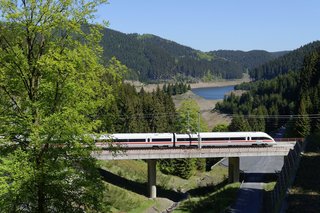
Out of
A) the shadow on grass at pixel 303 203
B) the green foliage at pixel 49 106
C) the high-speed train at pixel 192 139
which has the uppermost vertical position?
the green foliage at pixel 49 106

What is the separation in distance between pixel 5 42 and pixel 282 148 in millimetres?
49224

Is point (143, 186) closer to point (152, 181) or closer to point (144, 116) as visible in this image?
point (152, 181)

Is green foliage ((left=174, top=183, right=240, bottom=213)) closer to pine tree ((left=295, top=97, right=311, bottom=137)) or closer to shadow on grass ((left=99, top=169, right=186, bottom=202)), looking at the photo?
shadow on grass ((left=99, top=169, right=186, bottom=202))

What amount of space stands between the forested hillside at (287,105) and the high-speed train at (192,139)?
2478cm

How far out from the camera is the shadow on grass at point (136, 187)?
55.1m

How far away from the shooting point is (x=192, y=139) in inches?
2319

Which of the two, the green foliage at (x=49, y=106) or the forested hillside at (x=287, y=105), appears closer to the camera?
the green foliage at (x=49, y=106)

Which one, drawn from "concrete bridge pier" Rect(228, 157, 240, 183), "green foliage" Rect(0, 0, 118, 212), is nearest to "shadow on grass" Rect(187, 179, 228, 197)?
"concrete bridge pier" Rect(228, 157, 240, 183)

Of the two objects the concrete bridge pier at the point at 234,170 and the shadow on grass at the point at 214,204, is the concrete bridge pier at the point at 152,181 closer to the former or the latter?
the shadow on grass at the point at 214,204

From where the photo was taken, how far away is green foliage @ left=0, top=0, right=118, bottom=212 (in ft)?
40.5

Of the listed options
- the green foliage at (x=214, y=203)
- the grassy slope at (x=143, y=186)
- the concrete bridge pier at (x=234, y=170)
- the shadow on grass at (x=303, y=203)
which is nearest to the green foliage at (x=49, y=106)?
the shadow on grass at (x=303, y=203)

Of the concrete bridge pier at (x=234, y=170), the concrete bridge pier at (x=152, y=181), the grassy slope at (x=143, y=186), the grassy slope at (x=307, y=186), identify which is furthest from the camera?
the concrete bridge pier at (x=234, y=170)

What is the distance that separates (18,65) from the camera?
1285 centimetres

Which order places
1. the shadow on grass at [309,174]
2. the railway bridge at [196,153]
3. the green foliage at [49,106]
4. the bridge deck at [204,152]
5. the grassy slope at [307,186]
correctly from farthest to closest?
1. the railway bridge at [196,153]
2. the bridge deck at [204,152]
3. the shadow on grass at [309,174]
4. the grassy slope at [307,186]
5. the green foliage at [49,106]
